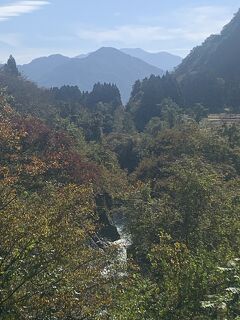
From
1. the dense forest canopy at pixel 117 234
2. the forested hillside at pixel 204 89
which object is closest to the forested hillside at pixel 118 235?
the dense forest canopy at pixel 117 234

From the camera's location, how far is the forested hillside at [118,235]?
41.1 feet

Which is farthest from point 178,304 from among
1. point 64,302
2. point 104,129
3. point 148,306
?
point 104,129

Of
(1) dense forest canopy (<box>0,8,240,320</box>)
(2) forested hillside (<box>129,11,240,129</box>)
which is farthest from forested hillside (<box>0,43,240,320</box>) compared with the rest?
(2) forested hillside (<box>129,11,240,129</box>)

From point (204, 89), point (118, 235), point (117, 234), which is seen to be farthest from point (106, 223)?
point (204, 89)

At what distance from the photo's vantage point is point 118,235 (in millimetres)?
48469

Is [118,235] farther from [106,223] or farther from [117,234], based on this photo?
[106,223]

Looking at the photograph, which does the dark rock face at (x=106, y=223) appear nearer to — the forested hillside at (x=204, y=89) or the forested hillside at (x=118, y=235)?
the forested hillside at (x=118, y=235)

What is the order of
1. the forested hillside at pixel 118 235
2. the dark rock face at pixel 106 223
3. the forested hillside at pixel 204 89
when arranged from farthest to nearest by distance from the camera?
the forested hillside at pixel 204 89 → the dark rock face at pixel 106 223 → the forested hillside at pixel 118 235

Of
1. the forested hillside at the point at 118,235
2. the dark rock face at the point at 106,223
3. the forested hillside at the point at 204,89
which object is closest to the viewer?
the forested hillside at the point at 118,235

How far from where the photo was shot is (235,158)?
168 feet

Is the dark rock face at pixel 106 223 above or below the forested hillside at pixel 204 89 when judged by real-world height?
below

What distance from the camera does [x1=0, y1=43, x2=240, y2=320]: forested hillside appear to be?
12531mm

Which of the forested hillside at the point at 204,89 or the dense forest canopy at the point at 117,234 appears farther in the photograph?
the forested hillside at the point at 204,89

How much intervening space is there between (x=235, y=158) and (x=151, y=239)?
25.7 meters
